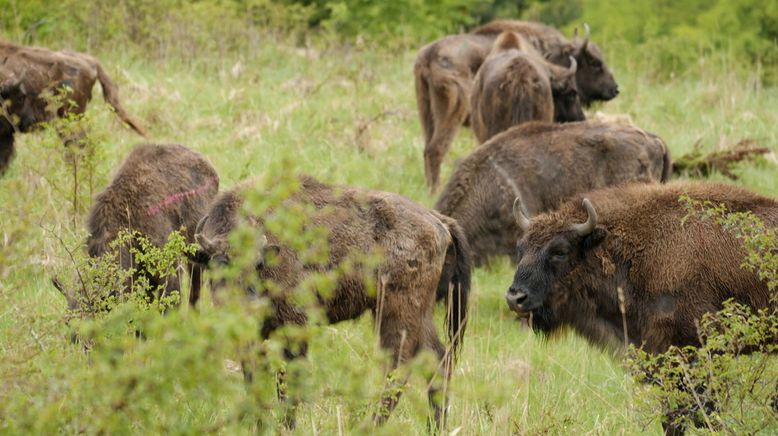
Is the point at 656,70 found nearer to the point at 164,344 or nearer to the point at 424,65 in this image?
the point at 424,65

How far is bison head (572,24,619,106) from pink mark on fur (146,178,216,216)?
7047 mm

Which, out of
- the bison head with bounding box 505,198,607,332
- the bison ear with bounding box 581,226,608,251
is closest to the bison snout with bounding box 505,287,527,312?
the bison head with bounding box 505,198,607,332

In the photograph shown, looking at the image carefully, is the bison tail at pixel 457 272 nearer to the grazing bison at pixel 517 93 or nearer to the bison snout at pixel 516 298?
the bison snout at pixel 516 298

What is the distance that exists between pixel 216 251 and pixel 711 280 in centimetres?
303

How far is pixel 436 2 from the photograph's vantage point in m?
24.9

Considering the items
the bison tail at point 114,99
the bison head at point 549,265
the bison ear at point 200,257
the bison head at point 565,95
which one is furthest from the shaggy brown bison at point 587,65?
the bison ear at point 200,257

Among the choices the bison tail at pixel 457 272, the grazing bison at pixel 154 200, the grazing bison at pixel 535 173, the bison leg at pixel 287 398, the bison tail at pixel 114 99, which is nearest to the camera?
the bison leg at pixel 287 398

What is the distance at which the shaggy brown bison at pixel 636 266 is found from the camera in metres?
6.68

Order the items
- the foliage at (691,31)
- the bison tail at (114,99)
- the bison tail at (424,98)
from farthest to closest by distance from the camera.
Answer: the foliage at (691,31) < the bison tail at (424,98) < the bison tail at (114,99)

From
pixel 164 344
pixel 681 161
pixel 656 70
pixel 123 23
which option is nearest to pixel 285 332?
pixel 164 344

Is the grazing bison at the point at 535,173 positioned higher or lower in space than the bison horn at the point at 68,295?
lower

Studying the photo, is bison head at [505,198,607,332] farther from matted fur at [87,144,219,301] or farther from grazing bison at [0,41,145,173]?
grazing bison at [0,41,145,173]

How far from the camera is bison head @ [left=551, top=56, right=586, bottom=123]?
12867 mm

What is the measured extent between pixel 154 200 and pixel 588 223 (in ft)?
11.0
